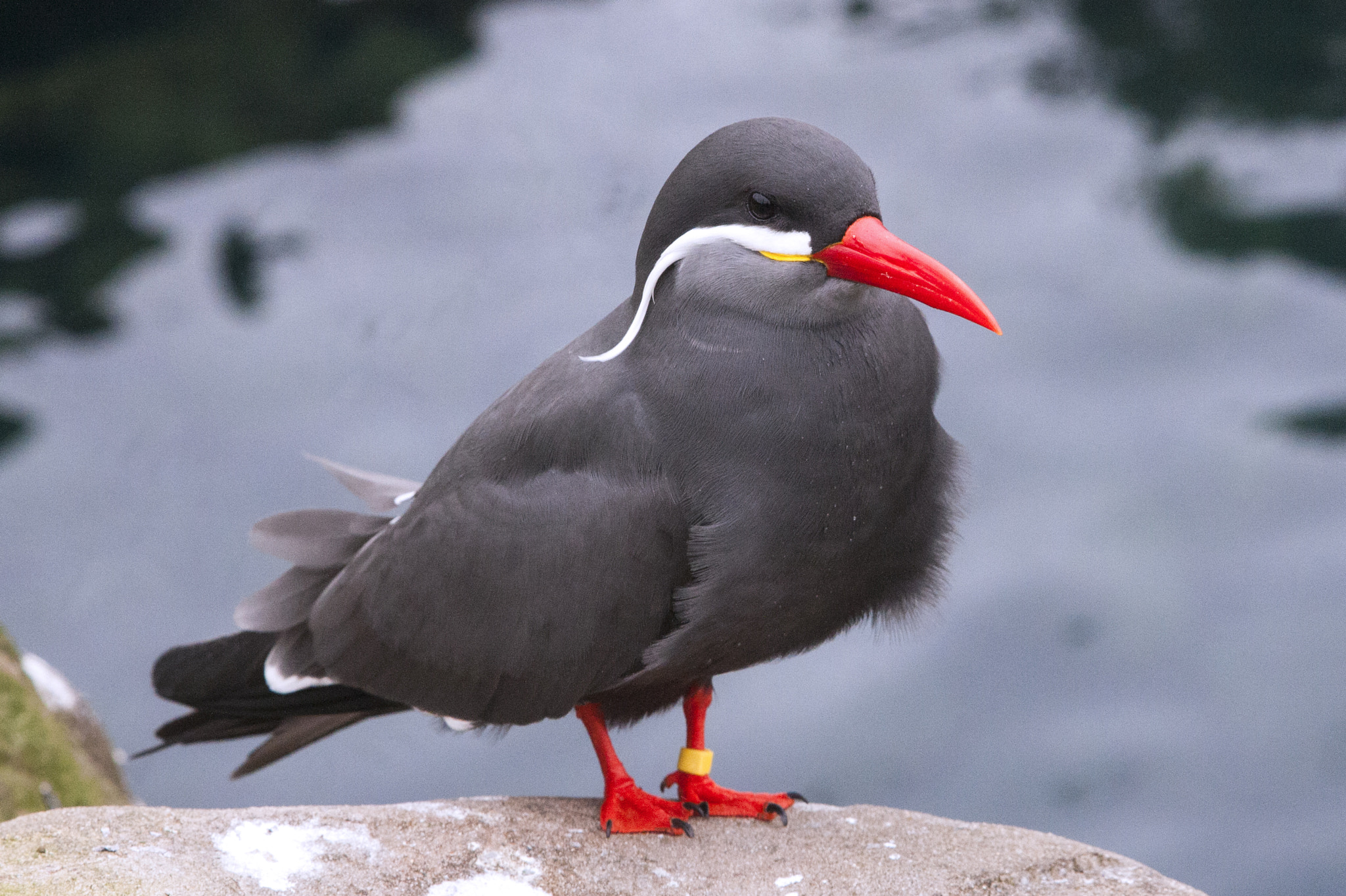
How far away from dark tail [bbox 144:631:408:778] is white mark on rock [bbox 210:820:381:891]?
0.62 m

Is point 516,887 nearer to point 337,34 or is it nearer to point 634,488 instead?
point 634,488

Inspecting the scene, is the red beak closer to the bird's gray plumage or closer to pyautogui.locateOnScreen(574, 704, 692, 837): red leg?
the bird's gray plumage

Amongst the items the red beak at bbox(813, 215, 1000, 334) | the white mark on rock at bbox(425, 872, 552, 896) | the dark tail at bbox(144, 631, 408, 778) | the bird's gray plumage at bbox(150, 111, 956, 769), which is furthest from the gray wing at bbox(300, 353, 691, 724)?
the red beak at bbox(813, 215, 1000, 334)

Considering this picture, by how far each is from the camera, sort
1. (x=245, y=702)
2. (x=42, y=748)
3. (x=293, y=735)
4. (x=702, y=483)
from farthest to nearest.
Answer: (x=42, y=748)
(x=293, y=735)
(x=245, y=702)
(x=702, y=483)

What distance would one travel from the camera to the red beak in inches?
140

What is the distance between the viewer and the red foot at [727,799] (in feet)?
14.9

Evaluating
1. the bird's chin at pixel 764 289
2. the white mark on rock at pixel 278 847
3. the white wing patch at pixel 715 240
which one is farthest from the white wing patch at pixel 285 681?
the bird's chin at pixel 764 289

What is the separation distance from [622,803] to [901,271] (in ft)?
6.43

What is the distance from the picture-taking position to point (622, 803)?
441 centimetres

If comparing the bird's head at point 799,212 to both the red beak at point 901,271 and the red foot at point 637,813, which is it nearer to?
the red beak at point 901,271

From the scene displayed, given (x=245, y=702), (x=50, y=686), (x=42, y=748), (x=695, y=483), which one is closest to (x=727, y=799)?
(x=695, y=483)

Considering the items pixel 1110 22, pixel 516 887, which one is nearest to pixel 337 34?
pixel 1110 22

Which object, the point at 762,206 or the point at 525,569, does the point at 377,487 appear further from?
the point at 762,206

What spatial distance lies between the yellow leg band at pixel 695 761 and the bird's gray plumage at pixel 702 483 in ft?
1.40
